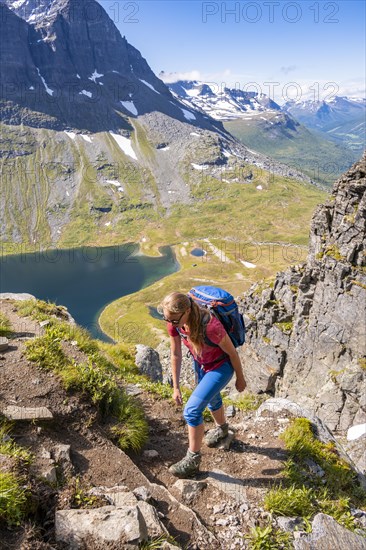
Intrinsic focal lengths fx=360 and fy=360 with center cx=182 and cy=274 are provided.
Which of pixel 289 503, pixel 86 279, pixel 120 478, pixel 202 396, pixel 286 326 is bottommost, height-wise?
pixel 86 279

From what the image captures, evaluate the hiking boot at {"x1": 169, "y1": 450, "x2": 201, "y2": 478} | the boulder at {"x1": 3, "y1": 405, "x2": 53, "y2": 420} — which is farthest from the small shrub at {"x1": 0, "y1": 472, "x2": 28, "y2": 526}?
the hiking boot at {"x1": 169, "y1": 450, "x2": 201, "y2": 478}

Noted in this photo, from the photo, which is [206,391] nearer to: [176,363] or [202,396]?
[202,396]

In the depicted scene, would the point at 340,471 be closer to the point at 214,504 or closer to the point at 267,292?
the point at 214,504

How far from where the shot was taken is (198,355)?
941 centimetres

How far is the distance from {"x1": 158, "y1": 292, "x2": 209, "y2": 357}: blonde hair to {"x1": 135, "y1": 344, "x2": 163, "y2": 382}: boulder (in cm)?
1305

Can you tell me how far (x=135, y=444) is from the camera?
33.9ft

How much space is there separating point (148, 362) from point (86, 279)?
151 metres

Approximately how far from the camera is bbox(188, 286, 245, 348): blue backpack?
9.08 m

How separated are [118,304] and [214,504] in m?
125

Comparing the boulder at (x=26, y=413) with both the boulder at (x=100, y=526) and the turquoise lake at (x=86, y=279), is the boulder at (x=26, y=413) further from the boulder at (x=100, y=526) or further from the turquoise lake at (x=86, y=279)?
the turquoise lake at (x=86, y=279)

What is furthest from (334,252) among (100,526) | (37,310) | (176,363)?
(100,526)

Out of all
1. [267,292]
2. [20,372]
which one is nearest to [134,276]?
[267,292]

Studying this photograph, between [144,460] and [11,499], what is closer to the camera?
[11,499]

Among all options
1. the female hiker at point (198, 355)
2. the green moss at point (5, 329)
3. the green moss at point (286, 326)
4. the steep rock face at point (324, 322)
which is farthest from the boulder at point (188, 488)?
the green moss at point (286, 326)
